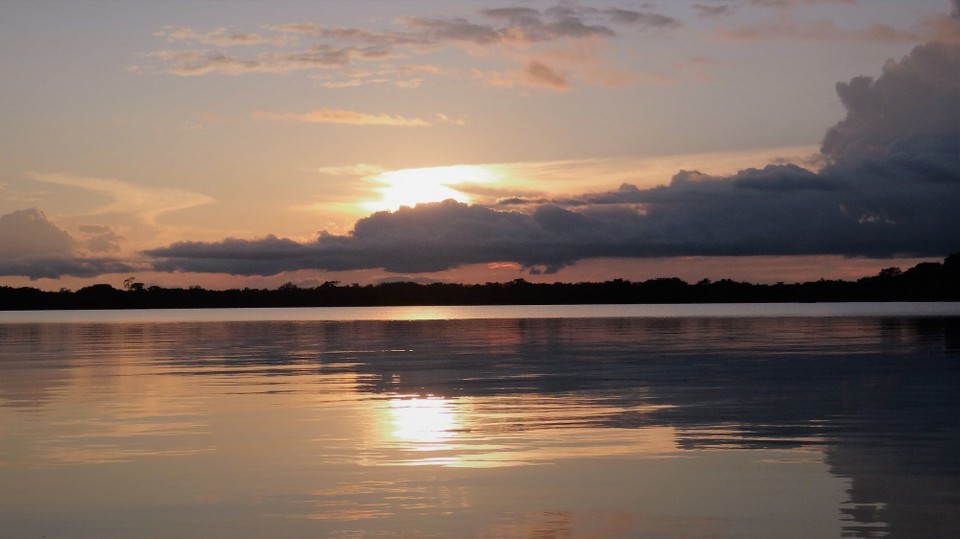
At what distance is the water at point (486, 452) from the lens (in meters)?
15.0

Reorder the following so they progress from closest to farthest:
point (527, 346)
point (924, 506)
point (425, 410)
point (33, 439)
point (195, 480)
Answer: point (924, 506) < point (195, 480) < point (33, 439) < point (425, 410) < point (527, 346)

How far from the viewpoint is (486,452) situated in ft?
68.1

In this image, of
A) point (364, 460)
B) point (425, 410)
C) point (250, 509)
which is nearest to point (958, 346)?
point (425, 410)

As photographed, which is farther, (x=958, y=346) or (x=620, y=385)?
(x=958, y=346)

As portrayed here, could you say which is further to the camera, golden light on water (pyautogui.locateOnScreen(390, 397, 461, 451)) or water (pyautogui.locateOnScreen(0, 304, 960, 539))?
golden light on water (pyautogui.locateOnScreen(390, 397, 461, 451))

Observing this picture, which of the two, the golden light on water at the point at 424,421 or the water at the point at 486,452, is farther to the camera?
the golden light on water at the point at 424,421

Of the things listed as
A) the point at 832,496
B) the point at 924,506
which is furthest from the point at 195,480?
the point at 924,506

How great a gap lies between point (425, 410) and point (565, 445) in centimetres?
728

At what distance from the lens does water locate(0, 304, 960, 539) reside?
15000 millimetres

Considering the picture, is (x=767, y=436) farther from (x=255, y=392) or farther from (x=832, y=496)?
(x=255, y=392)

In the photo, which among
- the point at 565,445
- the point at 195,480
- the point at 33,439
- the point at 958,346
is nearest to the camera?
the point at 195,480

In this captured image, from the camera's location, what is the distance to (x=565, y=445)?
2167 centimetres

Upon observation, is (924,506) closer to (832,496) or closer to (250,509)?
(832,496)

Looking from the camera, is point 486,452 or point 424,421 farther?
point 424,421
